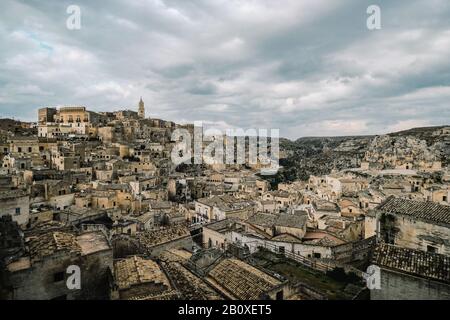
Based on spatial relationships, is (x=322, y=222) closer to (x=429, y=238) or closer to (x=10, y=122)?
(x=429, y=238)

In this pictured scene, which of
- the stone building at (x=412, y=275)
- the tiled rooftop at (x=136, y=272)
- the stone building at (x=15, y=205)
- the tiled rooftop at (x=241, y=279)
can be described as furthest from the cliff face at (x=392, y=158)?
the stone building at (x=412, y=275)

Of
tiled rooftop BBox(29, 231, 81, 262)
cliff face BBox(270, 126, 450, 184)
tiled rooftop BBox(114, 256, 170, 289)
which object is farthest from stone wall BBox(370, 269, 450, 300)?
cliff face BBox(270, 126, 450, 184)

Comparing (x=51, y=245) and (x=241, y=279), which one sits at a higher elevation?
(x=51, y=245)

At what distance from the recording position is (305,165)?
417 ft

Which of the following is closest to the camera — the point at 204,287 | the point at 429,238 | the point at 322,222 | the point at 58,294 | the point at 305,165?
the point at 58,294

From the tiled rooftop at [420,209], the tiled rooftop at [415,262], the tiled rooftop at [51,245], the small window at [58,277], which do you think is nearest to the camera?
the tiled rooftop at [415,262]

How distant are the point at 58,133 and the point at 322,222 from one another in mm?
73256

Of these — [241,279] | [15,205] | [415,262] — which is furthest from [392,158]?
[15,205]

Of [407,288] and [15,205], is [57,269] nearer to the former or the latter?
[15,205]

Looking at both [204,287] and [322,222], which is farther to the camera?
[322,222]

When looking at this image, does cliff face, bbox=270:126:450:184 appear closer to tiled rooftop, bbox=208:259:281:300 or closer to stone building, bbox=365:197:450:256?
stone building, bbox=365:197:450:256

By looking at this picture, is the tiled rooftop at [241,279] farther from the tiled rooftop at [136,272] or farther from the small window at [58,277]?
the small window at [58,277]

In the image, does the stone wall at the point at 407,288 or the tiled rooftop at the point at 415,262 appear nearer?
the stone wall at the point at 407,288
